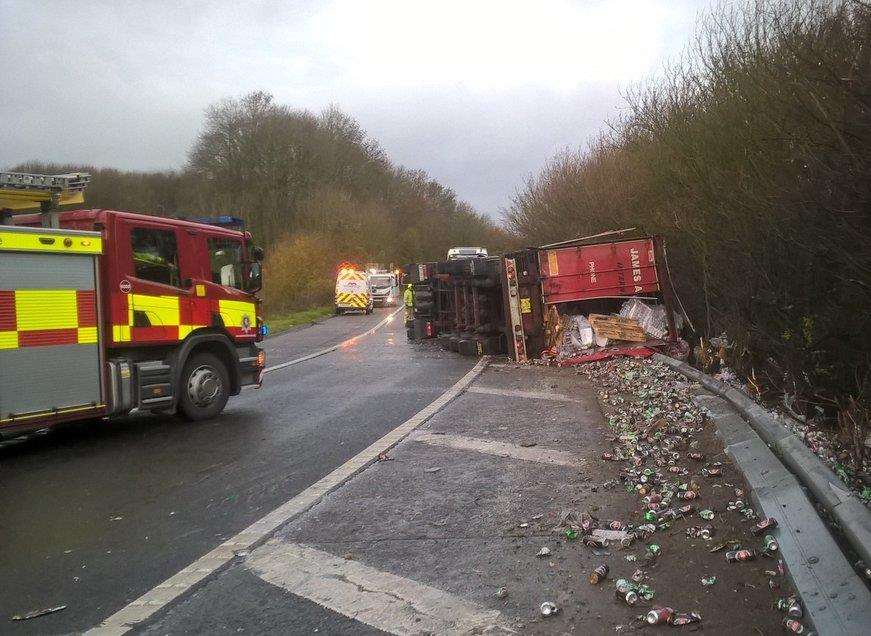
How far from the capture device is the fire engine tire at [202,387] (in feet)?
29.8

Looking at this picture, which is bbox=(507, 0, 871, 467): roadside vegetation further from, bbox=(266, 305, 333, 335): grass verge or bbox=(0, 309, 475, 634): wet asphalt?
bbox=(266, 305, 333, 335): grass verge

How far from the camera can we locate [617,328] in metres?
13.4

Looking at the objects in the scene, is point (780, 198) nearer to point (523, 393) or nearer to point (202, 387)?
point (523, 393)

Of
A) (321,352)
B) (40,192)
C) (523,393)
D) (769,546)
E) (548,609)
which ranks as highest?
(40,192)

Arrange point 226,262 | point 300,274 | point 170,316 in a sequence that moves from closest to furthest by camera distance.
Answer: point 170,316
point 226,262
point 300,274

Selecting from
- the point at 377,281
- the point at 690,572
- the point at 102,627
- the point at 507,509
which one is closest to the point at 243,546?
the point at 102,627

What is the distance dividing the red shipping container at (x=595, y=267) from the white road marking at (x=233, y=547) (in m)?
6.66

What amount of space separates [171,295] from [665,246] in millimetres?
8959

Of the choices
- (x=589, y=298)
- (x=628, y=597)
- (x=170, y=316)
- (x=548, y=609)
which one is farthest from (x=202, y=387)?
(x=589, y=298)

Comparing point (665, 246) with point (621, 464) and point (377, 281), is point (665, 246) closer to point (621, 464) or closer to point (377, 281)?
point (621, 464)

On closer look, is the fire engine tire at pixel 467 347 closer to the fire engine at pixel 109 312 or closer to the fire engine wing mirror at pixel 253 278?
the fire engine wing mirror at pixel 253 278

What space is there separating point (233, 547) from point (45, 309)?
4032mm

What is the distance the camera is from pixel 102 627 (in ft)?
11.9

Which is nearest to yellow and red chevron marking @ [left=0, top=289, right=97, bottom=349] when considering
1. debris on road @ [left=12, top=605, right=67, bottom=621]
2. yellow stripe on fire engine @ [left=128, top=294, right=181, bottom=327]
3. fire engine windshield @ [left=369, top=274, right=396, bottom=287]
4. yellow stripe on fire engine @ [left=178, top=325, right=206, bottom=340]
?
yellow stripe on fire engine @ [left=128, top=294, right=181, bottom=327]
